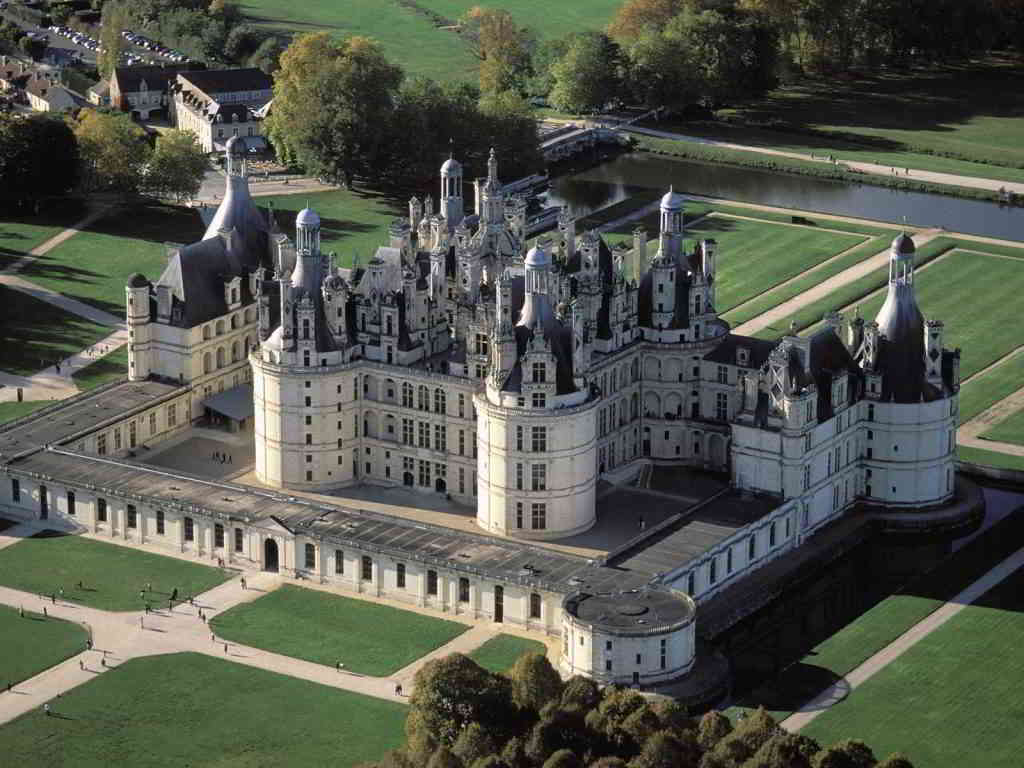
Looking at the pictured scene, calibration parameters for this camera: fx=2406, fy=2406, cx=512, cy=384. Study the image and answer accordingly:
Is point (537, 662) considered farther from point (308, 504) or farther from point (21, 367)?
point (21, 367)

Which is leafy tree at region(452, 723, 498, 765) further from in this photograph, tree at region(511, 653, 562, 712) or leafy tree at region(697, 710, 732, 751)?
leafy tree at region(697, 710, 732, 751)

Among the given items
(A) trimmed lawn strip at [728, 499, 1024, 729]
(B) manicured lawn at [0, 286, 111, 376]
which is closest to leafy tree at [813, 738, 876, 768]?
(A) trimmed lawn strip at [728, 499, 1024, 729]

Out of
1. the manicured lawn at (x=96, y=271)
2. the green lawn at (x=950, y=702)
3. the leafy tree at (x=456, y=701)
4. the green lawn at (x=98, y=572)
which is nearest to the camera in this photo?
the leafy tree at (x=456, y=701)

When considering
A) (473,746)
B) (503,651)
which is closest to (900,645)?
(503,651)

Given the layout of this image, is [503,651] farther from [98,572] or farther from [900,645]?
[98,572]

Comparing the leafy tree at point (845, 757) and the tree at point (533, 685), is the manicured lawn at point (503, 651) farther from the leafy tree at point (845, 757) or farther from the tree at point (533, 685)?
the leafy tree at point (845, 757)

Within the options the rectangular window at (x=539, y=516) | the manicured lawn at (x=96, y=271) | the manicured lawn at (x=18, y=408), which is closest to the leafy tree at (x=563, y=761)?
the rectangular window at (x=539, y=516)
